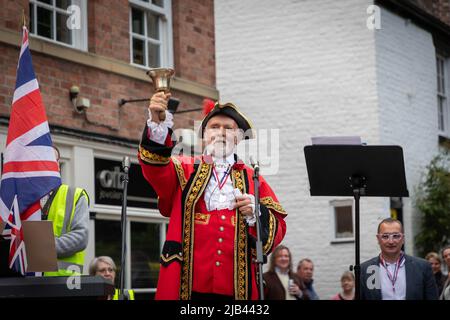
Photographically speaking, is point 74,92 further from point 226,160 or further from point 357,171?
point 226,160

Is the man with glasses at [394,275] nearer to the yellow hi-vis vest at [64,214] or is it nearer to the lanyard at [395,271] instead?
the lanyard at [395,271]

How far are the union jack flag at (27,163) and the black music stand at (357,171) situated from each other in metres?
1.61

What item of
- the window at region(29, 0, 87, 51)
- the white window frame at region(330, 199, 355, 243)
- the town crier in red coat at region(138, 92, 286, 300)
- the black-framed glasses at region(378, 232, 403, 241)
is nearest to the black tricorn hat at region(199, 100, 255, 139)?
the town crier in red coat at region(138, 92, 286, 300)

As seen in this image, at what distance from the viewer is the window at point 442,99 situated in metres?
17.6

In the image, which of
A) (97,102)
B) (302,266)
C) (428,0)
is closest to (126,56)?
(97,102)

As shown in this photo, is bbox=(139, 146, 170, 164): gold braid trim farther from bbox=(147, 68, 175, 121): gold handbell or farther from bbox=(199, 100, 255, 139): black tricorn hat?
bbox=(199, 100, 255, 139): black tricorn hat

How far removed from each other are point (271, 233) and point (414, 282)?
185 centimetres

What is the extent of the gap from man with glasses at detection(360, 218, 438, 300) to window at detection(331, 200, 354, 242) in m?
A: 7.85

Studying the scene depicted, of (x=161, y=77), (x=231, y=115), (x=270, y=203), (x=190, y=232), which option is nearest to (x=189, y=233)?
(x=190, y=232)

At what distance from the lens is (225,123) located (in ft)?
17.5

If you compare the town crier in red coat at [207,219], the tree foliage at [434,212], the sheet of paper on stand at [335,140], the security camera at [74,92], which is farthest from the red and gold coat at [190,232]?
the tree foliage at [434,212]

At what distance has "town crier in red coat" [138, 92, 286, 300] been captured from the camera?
498cm

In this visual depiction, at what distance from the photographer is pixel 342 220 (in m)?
14.8

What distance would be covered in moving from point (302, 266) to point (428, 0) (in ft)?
29.6
